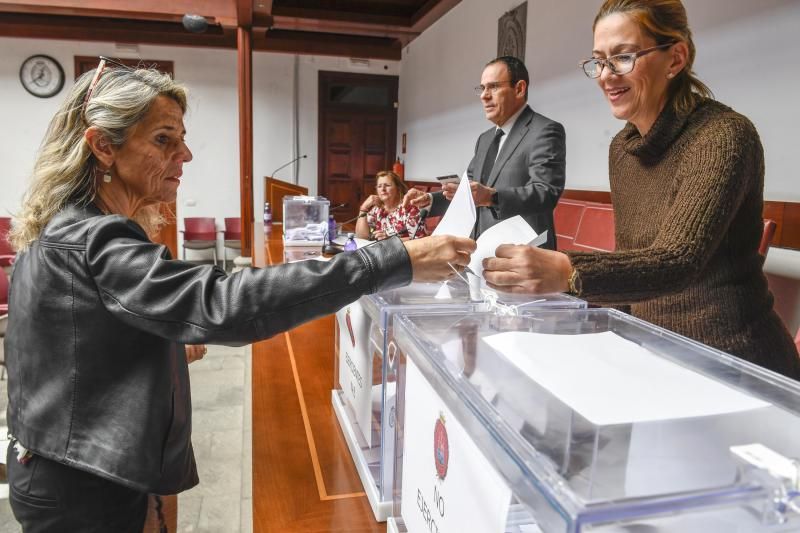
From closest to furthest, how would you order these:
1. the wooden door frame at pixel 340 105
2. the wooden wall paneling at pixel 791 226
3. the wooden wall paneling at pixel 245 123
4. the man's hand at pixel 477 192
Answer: the man's hand at pixel 477 192 < the wooden wall paneling at pixel 791 226 < the wooden wall paneling at pixel 245 123 < the wooden door frame at pixel 340 105

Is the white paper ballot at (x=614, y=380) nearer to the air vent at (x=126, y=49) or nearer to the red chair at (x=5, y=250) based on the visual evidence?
the red chair at (x=5, y=250)

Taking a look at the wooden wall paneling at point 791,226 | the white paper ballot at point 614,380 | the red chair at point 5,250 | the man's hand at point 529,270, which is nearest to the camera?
the white paper ballot at point 614,380


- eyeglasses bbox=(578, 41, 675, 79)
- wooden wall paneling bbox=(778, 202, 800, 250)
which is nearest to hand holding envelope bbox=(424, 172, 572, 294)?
eyeglasses bbox=(578, 41, 675, 79)

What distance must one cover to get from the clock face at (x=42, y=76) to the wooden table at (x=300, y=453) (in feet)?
25.1

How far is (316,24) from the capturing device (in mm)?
7059

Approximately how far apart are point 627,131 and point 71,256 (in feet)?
3.50

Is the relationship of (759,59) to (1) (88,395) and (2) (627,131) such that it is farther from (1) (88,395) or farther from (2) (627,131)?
(1) (88,395)

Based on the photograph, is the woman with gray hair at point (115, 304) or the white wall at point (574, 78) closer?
the woman with gray hair at point (115, 304)

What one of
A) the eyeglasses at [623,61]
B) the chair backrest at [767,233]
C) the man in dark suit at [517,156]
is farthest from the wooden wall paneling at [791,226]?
the eyeglasses at [623,61]

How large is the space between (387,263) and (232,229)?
25.5 feet

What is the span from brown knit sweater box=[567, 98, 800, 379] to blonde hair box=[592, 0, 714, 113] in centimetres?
3

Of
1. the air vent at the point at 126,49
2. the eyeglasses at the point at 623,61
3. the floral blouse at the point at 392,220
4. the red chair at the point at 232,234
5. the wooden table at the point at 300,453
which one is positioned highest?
the air vent at the point at 126,49

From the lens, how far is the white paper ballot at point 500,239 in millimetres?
893

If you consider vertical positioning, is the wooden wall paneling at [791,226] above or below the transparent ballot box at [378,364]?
above
